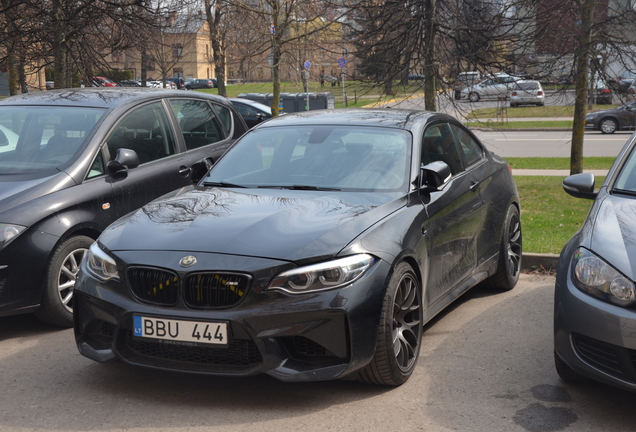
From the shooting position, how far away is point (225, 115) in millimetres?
7980

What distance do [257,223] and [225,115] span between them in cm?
390

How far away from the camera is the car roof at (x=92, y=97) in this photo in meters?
6.59

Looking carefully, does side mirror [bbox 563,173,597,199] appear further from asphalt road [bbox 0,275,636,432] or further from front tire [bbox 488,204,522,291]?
front tire [bbox 488,204,522,291]

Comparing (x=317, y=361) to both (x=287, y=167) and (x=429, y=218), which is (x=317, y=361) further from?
(x=287, y=167)

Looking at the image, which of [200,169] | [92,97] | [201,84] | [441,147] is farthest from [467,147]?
[201,84]

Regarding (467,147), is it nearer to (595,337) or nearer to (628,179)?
(628,179)

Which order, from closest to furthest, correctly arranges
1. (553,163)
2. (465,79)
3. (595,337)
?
(595,337)
(465,79)
(553,163)

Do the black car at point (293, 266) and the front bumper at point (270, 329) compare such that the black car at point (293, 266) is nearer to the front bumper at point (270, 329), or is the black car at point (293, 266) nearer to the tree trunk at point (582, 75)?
the front bumper at point (270, 329)

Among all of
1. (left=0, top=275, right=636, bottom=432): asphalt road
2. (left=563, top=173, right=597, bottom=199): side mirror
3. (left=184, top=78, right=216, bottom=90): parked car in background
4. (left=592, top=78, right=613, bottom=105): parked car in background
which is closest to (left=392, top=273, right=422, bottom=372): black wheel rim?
(left=0, top=275, right=636, bottom=432): asphalt road

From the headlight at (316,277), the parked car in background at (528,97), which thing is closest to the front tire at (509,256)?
the headlight at (316,277)

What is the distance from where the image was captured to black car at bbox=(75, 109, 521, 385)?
3.89 m

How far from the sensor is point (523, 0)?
11.8 m

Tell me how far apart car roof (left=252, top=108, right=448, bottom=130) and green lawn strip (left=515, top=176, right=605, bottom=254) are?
2462mm

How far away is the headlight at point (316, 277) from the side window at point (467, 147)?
2424mm
